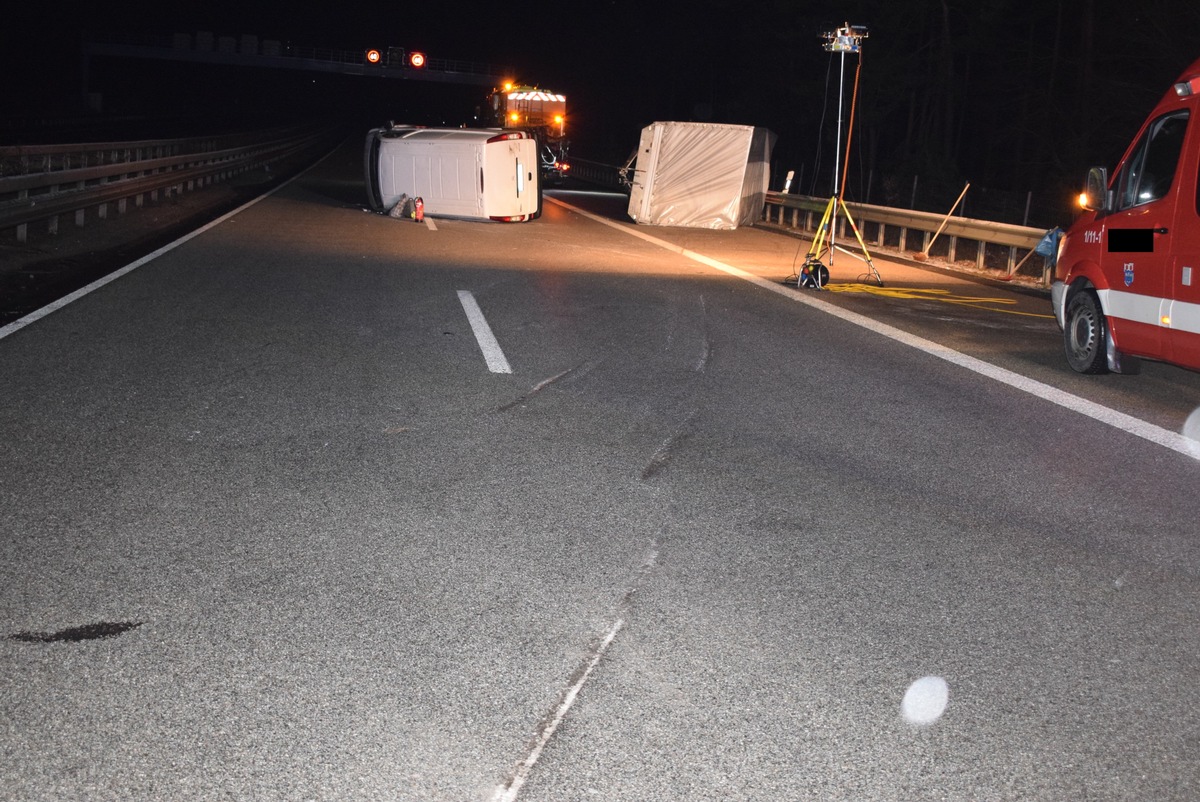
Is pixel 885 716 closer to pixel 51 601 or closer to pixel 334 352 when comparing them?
pixel 51 601

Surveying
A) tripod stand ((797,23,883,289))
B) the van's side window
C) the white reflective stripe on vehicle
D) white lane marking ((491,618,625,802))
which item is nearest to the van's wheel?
the white reflective stripe on vehicle

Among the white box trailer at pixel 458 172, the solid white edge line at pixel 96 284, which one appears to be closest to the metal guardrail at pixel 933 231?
the white box trailer at pixel 458 172

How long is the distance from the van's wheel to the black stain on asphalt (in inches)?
296

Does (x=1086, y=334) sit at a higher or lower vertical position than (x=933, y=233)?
higher

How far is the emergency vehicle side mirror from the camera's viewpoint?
8781mm

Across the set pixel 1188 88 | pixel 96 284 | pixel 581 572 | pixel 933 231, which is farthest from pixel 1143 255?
pixel 933 231

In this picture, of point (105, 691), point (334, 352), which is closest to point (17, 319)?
point (334, 352)

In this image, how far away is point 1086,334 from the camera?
9.34 metres

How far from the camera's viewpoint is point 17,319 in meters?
9.86

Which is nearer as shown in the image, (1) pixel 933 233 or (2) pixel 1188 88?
(2) pixel 1188 88

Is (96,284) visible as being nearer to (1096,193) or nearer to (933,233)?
(1096,193)

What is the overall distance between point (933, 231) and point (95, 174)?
14.1 m

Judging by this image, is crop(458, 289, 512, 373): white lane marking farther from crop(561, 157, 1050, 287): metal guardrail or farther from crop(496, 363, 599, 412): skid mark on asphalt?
crop(561, 157, 1050, 287): metal guardrail

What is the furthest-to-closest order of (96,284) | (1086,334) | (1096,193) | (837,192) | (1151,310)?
1. (837,192)
2. (96,284)
3. (1086,334)
4. (1096,193)
5. (1151,310)
